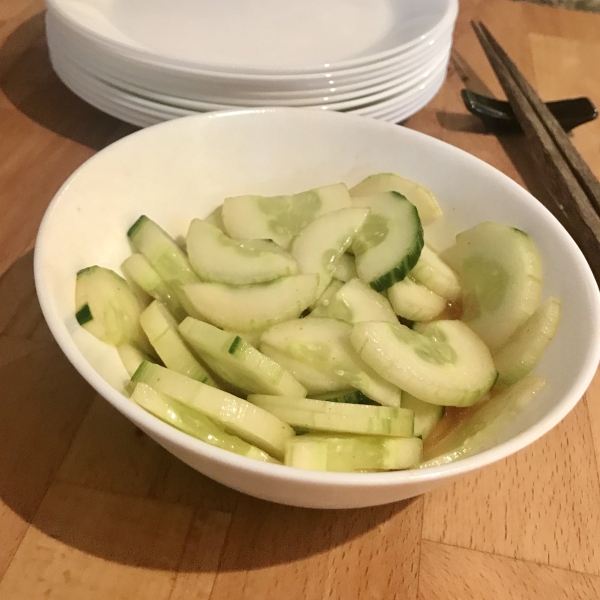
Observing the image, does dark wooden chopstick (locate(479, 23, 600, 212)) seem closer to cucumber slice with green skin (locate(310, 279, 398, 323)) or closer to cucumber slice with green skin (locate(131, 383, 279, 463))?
cucumber slice with green skin (locate(310, 279, 398, 323))

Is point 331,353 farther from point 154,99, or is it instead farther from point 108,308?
point 154,99

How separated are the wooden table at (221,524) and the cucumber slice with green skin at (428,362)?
0.14m

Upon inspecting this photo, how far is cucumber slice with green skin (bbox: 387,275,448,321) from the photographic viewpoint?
28.3 inches

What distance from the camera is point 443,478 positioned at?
1.64 feet

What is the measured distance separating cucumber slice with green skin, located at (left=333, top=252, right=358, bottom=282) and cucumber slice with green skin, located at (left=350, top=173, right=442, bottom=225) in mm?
109

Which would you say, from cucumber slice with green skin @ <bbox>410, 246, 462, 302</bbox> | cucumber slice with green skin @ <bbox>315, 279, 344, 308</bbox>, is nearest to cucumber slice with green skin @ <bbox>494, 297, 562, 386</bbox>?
cucumber slice with green skin @ <bbox>410, 246, 462, 302</bbox>

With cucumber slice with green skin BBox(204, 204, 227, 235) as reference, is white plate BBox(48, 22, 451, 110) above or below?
above

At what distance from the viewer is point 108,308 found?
64 centimetres

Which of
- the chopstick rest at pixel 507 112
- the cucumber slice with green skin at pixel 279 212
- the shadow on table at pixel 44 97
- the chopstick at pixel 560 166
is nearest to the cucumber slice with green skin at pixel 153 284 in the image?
the cucumber slice with green skin at pixel 279 212

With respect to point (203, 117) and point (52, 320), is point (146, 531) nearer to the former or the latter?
point (52, 320)

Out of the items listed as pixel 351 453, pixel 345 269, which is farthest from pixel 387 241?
pixel 351 453

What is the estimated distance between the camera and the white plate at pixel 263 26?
3.73 ft

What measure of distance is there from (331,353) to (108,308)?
0.24 metres

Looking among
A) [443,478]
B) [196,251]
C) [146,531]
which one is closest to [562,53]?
[196,251]
